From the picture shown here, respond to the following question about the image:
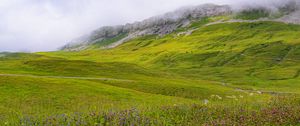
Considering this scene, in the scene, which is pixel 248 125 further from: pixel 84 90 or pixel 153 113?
pixel 84 90

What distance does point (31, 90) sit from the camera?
47750mm

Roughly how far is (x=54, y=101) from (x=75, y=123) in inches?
1098

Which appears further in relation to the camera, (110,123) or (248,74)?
(248,74)

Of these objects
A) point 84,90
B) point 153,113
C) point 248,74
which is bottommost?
point 248,74

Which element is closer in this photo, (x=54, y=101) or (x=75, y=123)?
(x=75, y=123)

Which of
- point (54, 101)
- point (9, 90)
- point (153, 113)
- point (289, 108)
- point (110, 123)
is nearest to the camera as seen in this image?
point (110, 123)

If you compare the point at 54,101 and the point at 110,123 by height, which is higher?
the point at 110,123

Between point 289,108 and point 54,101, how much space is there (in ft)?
97.3

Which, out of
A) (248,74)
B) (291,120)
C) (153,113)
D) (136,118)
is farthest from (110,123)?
(248,74)

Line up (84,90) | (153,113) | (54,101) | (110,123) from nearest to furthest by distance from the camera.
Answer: (110,123) < (153,113) < (54,101) < (84,90)

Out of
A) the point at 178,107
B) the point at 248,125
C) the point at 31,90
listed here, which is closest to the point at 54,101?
the point at 31,90

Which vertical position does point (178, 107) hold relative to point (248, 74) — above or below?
above

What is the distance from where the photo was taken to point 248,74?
19438cm

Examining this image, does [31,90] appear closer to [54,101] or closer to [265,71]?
[54,101]
